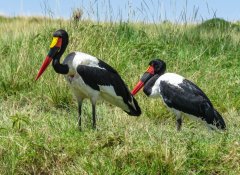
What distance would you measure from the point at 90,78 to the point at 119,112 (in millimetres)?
985

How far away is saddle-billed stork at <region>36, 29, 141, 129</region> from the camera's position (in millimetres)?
6098

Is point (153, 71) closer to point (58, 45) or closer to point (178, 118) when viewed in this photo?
point (178, 118)

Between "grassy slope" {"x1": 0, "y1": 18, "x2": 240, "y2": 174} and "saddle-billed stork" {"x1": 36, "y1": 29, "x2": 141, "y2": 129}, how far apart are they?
9.1 inches

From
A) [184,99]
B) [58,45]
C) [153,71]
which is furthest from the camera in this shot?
[153,71]

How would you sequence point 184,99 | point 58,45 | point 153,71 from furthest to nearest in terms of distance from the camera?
point 153,71 < point 184,99 < point 58,45

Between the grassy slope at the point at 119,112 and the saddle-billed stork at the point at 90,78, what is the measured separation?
0.23 meters

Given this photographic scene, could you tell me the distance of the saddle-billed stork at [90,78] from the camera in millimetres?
6098

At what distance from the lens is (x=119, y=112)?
6980 millimetres

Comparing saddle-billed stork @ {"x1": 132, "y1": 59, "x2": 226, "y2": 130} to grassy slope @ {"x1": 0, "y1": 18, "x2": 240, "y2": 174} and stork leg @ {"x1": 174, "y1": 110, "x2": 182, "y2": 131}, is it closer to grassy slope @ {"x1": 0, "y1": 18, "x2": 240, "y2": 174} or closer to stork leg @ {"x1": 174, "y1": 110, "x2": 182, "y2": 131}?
stork leg @ {"x1": 174, "y1": 110, "x2": 182, "y2": 131}

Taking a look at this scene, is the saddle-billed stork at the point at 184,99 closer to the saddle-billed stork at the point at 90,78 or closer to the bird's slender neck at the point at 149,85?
the bird's slender neck at the point at 149,85

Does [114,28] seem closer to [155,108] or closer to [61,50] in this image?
[155,108]

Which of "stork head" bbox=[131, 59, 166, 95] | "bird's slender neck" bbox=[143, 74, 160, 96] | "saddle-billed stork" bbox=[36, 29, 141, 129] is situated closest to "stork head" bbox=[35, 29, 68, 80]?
"saddle-billed stork" bbox=[36, 29, 141, 129]

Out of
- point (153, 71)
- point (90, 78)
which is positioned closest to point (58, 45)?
point (90, 78)

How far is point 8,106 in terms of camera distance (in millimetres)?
7293
